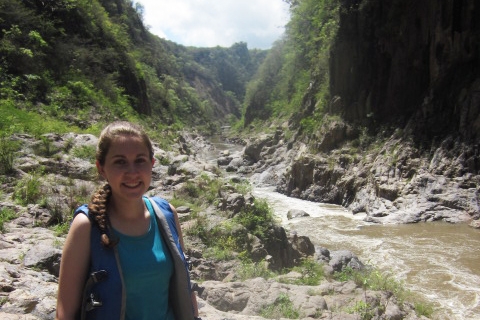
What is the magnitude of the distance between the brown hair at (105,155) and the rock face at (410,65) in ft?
47.8

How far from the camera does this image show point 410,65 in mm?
17422

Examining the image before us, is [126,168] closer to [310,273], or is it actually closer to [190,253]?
[190,253]

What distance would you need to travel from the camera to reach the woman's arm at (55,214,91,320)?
1.60m

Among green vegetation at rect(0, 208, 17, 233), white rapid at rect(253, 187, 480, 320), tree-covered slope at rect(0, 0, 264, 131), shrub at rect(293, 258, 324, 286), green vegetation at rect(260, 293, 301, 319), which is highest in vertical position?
tree-covered slope at rect(0, 0, 264, 131)

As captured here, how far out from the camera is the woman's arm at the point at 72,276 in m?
1.60

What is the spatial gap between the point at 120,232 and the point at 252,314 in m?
3.42

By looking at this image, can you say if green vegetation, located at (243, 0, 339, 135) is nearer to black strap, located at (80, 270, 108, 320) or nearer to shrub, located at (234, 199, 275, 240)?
shrub, located at (234, 199, 275, 240)

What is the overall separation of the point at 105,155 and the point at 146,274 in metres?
0.61

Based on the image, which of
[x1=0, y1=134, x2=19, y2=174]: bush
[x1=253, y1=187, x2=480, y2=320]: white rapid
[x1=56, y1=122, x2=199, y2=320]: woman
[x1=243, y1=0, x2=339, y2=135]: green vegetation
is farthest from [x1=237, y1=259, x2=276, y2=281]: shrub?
[x1=243, y1=0, x2=339, y2=135]: green vegetation

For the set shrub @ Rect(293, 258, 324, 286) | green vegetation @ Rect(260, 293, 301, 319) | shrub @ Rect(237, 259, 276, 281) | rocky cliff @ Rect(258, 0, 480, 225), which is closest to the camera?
green vegetation @ Rect(260, 293, 301, 319)

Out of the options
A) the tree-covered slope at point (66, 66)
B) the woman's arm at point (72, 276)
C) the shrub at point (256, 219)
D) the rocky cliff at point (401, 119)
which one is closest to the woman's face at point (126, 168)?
the woman's arm at point (72, 276)

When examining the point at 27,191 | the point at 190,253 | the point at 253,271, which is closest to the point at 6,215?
the point at 27,191

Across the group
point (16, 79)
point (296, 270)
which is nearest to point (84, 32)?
point (16, 79)

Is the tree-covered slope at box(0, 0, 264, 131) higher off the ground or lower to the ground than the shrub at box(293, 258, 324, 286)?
higher
